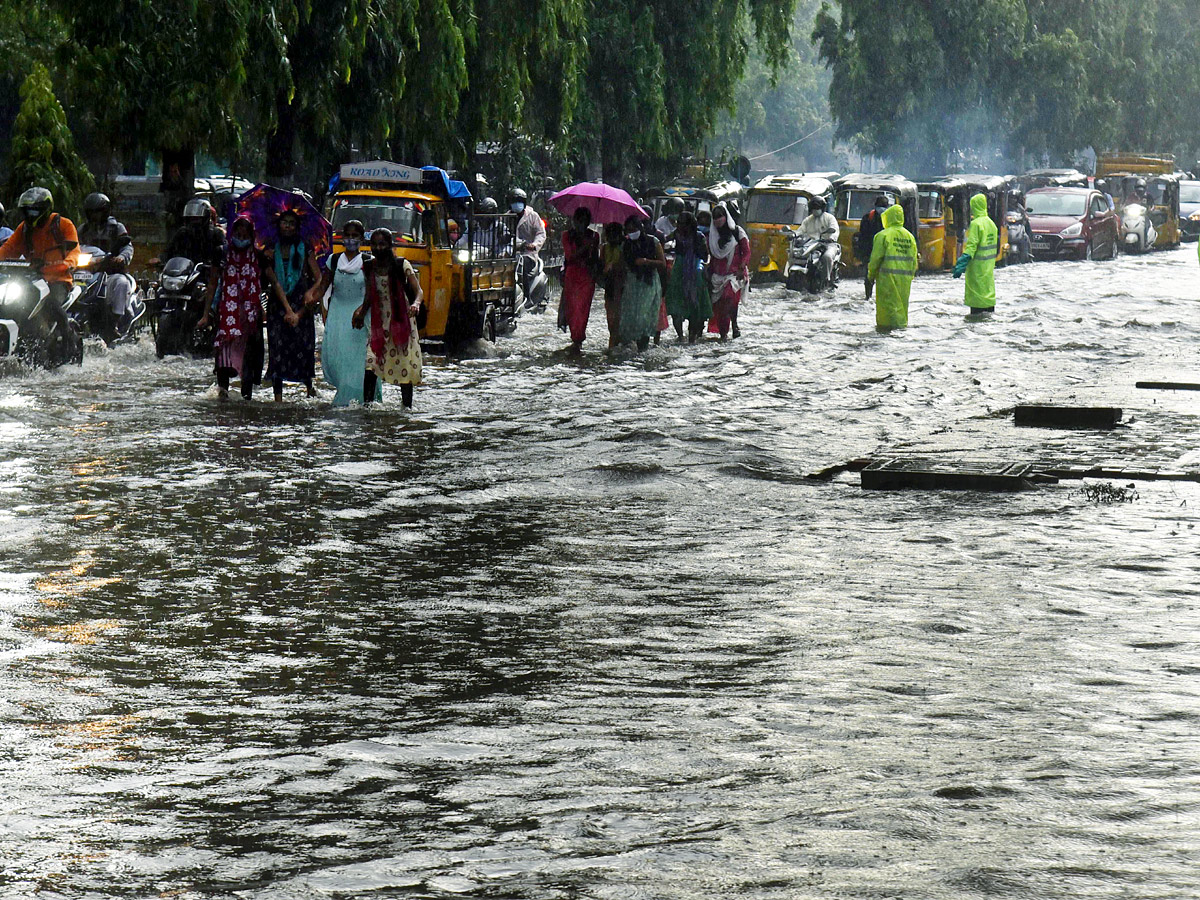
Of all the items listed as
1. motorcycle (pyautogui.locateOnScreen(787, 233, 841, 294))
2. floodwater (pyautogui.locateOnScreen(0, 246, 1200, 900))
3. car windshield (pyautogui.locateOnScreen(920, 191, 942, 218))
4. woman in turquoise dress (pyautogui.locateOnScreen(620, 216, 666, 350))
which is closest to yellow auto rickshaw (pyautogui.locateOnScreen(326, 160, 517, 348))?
woman in turquoise dress (pyautogui.locateOnScreen(620, 216, 666, 350))

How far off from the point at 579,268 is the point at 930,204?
18592mm

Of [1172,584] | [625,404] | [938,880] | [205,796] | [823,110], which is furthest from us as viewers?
[823,110]

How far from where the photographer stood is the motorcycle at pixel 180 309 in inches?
747

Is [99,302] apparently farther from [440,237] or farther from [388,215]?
[440,237]

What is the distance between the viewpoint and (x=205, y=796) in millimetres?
5359

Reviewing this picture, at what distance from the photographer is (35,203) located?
57.5 ft

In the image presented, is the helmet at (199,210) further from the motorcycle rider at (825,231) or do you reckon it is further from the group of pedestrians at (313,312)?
the motorcycle rider at (825,231)

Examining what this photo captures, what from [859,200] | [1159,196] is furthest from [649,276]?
[1159,196]

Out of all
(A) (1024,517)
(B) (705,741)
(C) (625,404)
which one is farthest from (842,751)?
(C) (625,404)

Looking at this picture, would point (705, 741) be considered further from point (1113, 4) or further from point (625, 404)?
point (1113, 4)

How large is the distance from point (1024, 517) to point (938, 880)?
600cm

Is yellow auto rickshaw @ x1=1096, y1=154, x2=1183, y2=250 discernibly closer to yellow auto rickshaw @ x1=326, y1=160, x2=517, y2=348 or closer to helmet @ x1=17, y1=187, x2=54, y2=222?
yellow auto rickshaw @ x1=326, y1=160, x2=517, y2=348

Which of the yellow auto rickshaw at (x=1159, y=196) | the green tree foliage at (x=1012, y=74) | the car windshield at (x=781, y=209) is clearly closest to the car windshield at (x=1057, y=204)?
the yellow auto rickshaw at (x=1159, y=196)

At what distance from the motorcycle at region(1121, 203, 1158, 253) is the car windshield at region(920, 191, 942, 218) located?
41.1 ft
